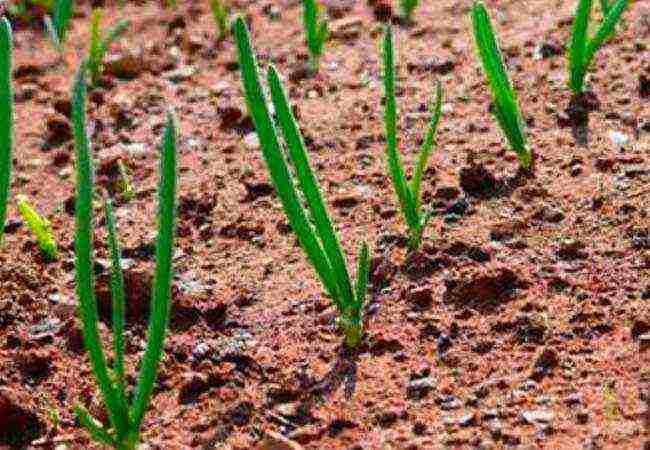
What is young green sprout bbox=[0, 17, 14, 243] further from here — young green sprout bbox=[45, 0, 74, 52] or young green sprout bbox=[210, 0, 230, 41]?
young green sprout bbox=[210, 0, 230, 41]

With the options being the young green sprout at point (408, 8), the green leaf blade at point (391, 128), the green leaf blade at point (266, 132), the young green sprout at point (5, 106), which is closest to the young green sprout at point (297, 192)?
the green leaf blade at point (266, 132)

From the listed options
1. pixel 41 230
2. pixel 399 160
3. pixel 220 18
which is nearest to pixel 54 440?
pixel 41 230

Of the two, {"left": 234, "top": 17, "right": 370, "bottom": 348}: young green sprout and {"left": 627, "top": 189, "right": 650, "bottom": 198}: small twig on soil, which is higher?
{"left": 234, "top": 17, "right": 370, "bottom": 348}: young green sprout

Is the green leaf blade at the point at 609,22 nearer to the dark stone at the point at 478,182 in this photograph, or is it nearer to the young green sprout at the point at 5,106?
the dark stone at the point at 478,182

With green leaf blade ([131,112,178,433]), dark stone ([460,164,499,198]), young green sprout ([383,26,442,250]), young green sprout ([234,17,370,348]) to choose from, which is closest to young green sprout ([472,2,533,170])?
dark stone ([460,164,499,198])

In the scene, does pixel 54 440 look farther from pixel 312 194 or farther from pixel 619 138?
pixel 619 138

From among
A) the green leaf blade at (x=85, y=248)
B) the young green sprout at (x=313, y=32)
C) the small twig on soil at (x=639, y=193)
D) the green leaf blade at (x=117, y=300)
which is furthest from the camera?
the young green sprout at (x=313, y=32)

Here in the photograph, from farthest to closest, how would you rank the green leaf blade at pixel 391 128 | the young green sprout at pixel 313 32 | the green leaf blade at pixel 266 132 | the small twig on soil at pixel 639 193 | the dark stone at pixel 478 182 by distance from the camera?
the young green sprout at pixel 313 32
the dark stone at pixel 478 182
the small twig on soil at pixel 639 193
the green leaf blade at pixel 391 128
the green leaf blade at pixel 266 132
